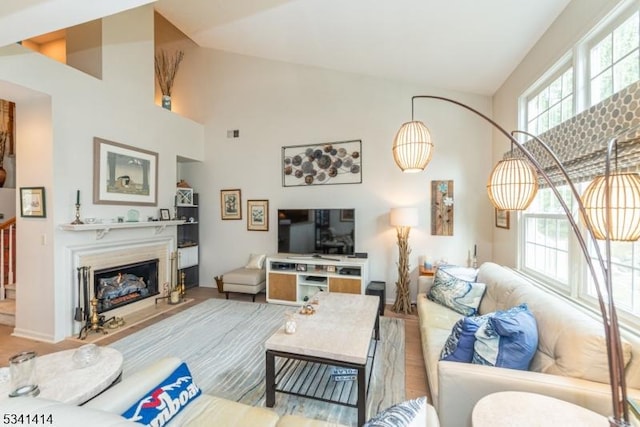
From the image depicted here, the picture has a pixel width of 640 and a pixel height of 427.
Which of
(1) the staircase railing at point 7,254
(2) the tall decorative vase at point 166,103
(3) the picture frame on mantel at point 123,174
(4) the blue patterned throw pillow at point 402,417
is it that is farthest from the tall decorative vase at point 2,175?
(4) the blue patterned throw pillow at point 402,417

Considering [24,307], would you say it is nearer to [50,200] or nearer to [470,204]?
[50,200]

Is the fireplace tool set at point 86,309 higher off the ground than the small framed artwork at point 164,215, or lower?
lower

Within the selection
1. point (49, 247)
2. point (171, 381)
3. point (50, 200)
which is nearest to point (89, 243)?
point (49, 247)

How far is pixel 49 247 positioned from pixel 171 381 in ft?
8.85

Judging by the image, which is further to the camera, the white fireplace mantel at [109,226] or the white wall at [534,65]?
the white fireplace mantel at [109,226]

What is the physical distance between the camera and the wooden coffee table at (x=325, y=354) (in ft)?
5.78

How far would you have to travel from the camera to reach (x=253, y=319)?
3.47 metres

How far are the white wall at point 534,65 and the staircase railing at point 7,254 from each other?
20.9 feet

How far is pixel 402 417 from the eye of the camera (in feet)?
2.83

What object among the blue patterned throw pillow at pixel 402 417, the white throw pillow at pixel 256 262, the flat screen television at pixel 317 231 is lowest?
the white throw pillow at pixel 256 262

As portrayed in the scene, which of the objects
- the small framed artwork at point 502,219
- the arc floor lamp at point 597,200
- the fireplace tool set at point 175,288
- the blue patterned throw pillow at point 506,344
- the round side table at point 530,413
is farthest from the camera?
the fireplace tool set at point 175,288

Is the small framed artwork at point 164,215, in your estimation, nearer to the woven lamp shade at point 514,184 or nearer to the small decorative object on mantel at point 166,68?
the small decorative object on mantel at point 166,68

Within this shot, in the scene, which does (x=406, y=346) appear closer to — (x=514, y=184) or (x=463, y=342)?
(x=463, y=342)

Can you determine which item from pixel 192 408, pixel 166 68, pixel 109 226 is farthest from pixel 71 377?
pixel 166 68
